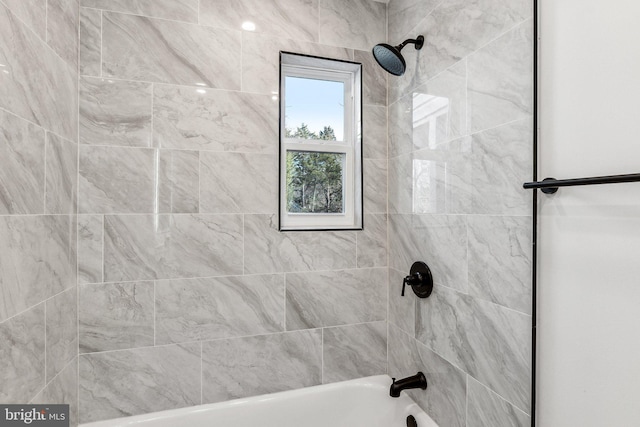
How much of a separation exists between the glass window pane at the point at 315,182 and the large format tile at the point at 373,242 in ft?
0.60

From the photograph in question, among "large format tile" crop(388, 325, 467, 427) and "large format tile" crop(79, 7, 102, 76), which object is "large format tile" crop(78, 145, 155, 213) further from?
"large format tile" crop(388, 325, 467, 427)

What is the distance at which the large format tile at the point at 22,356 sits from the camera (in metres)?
0.97

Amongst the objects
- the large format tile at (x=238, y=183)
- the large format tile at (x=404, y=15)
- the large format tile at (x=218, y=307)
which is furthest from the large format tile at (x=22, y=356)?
the large format tile at (x=404, y=15)

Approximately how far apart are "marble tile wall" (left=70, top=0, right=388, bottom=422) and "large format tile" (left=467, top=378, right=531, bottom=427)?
657mm

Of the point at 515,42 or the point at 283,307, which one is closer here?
the point at 515,42

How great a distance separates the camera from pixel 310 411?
1.64m

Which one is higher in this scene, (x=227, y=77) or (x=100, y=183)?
(x=227, y=77)

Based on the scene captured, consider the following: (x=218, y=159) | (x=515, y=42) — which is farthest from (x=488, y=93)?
(x=218, y=159)

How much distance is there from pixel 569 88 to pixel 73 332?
1.92 meters

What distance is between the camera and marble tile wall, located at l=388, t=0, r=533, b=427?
3.40 feet

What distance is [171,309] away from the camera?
5.03 feet

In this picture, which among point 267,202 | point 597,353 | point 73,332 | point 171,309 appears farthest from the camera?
point 267,202

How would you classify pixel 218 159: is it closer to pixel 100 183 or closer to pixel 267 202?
pixel 267 202

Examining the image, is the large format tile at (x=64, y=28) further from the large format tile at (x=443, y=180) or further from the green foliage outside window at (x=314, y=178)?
the large format tile at (x=443, y=180)
